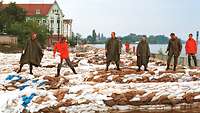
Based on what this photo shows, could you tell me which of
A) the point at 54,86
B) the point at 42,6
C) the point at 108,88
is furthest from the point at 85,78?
the point at 42,6

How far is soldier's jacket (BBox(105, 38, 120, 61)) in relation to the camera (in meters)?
21.2

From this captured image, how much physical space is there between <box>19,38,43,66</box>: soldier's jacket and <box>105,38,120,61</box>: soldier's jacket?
9.47 ft

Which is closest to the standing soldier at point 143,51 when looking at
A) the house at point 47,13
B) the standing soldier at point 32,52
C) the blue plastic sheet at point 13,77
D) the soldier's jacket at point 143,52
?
the soldier's jacket at point 143,52

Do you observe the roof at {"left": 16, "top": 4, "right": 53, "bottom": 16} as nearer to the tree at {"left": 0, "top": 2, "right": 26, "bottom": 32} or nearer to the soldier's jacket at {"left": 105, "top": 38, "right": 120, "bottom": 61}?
the tree at {"left": 0, "top": 2, "right": 26, "bottom": 32}

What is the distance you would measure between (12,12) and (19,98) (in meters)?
68.5

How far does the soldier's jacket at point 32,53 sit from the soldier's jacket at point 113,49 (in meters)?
2.89

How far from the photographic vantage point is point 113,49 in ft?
69.7

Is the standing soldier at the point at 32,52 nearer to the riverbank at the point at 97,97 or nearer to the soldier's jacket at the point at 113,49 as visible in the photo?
the riverbank at the point at 97,97

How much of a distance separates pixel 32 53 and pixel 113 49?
3391mm

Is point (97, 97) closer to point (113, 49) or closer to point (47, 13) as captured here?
point (113, 49)

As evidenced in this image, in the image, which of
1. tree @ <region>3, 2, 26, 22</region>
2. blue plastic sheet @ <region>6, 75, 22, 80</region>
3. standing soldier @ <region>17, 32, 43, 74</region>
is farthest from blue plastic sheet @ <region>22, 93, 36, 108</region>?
tree @ <region>3, 2, 26, 22</region>

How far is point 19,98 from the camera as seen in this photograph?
50.7ft

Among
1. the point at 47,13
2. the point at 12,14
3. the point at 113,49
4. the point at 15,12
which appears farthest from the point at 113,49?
the point at 47,13

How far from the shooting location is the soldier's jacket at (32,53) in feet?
66.6
